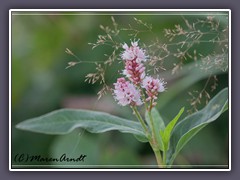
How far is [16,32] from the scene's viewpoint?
5.99 ft

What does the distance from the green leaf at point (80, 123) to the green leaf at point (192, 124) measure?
83mm

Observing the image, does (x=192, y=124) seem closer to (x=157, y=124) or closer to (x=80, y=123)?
(x=157, y=124)

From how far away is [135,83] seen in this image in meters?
1.31

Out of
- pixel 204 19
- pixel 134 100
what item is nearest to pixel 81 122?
pixel 134 100

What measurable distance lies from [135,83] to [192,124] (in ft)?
0.63

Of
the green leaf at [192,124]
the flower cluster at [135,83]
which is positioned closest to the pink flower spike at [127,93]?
the flower cluster at [135,83]

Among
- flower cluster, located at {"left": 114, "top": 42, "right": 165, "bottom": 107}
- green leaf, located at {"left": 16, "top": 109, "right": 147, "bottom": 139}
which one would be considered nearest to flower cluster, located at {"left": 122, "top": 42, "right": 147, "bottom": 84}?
flower cluster, located at {"left": 114, "top": 42, "right": 165, "bottom": 107}

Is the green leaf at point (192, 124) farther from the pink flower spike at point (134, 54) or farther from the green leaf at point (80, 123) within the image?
the pink flower spike at point (134, 54)

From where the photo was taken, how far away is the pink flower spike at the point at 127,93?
1328 millimetres

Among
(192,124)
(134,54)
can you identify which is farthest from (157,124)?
(134,54)

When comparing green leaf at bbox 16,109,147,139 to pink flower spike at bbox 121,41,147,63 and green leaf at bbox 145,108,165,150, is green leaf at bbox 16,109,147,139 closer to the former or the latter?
green leaf at bbox 145,108,165,150

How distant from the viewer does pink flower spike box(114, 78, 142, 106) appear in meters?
1.33

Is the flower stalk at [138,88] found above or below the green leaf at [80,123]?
above

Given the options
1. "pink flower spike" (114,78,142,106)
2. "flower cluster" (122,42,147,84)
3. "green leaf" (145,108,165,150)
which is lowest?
"green leaf" (145,108,165,150)
